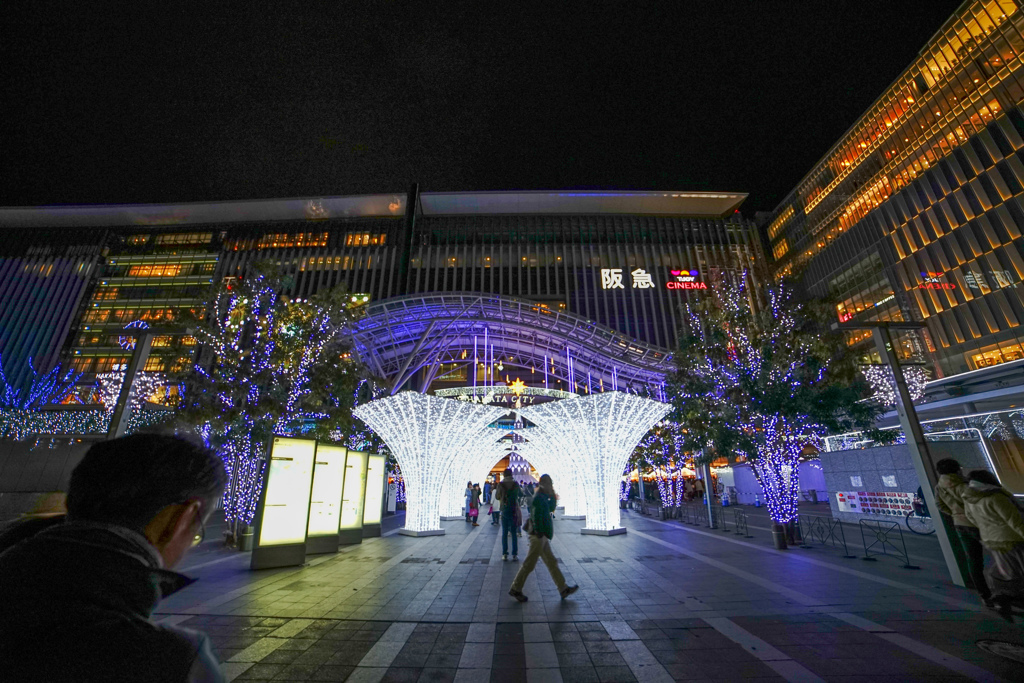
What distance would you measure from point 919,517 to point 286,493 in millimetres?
15119

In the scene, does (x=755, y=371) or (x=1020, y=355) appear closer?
(x=755, y=371)

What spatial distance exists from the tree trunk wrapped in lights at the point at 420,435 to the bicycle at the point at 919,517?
1186 cm

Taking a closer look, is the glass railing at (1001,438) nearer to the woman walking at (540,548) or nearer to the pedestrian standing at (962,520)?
the pedestrian standing at (962,520)

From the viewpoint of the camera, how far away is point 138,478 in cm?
113

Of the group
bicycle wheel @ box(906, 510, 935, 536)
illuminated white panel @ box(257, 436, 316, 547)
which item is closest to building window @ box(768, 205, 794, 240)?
bicycle wheel @ box(906, 510, 935, 536)

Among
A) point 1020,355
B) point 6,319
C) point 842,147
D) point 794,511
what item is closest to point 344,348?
point 794,511

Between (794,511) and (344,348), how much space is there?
Answer: 13314 mm

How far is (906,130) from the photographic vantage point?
3556 centimetres

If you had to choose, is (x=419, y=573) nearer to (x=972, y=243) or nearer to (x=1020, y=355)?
(x=1020, y=355)

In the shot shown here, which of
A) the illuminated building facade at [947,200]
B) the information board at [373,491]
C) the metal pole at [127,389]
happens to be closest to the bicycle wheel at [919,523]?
the information board at [373,491]

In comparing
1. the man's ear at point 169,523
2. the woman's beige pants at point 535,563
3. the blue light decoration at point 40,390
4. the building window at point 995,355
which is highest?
the blue light decoration at point 40,390

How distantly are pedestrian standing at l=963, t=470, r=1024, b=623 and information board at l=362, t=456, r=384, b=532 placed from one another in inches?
469

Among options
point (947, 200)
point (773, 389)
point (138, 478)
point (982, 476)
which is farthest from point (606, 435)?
point (947, 200)

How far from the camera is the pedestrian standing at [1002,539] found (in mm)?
3854
